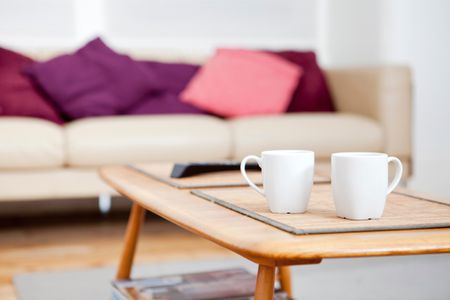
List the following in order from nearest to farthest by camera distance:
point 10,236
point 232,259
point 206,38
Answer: point 232,259 → point 10,236 → point 206,38

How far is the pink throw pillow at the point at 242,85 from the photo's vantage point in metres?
3.31

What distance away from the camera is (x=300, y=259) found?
34.0 inches

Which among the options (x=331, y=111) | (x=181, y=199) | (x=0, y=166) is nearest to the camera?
(x=181, y=199)

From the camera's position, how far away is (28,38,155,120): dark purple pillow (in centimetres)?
315

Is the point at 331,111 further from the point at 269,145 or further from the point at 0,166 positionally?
the point at 0,166

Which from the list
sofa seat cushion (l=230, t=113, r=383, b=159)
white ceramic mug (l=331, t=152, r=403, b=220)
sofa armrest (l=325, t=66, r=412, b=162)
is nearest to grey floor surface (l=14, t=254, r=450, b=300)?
sofa seat cushion (l=230, t=113, r=383, b=159)

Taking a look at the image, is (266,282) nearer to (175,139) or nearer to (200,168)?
(200,168)

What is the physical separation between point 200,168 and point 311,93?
1.97 m

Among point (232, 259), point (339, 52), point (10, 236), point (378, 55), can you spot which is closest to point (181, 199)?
point (232, 259)

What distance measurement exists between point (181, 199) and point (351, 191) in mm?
344

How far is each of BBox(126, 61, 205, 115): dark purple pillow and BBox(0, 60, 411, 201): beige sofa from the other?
261 mm

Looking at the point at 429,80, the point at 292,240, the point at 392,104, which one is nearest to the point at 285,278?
the point at 292,240

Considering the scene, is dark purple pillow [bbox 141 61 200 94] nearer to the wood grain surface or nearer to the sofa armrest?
the sofa armrest

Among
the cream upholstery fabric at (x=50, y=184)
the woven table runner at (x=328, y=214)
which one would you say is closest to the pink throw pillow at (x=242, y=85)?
the cream upholstery fabric at (x=50, y=184)
